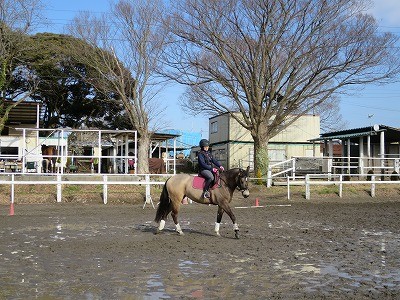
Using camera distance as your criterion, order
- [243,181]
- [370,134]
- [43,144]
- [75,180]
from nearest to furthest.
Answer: [243,181], [75,180], [370,134], [43,144]

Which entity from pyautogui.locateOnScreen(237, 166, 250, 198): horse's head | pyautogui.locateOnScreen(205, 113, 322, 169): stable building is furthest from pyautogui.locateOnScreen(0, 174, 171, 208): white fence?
pyautogui.locateOnScreen(205, 113, 322, 169): stable building

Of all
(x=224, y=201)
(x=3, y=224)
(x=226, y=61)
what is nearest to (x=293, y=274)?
(x=224, y=201)

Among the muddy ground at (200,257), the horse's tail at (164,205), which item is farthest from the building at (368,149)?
the horse's tail at (164,205)

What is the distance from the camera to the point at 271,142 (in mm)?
44562

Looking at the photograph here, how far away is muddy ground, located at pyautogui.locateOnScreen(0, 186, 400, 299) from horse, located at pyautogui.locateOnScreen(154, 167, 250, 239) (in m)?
0.55

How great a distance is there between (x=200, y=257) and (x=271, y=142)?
117 ft

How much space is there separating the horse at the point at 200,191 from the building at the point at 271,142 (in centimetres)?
3066

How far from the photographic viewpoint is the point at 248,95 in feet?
92.8

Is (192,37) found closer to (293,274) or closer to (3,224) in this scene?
(3,224)

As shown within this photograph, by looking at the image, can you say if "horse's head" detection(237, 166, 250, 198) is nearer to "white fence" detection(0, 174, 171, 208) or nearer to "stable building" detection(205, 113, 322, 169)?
"white fence" detection(0, 174, 171, 208)

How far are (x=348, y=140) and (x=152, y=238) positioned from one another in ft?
81.0

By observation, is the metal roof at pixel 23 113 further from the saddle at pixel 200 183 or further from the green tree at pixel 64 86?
the saddle at pixel 200 183

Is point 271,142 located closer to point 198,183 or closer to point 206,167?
point 198,183

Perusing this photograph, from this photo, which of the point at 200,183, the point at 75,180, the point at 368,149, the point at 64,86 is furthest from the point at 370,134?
the point at 64,86
